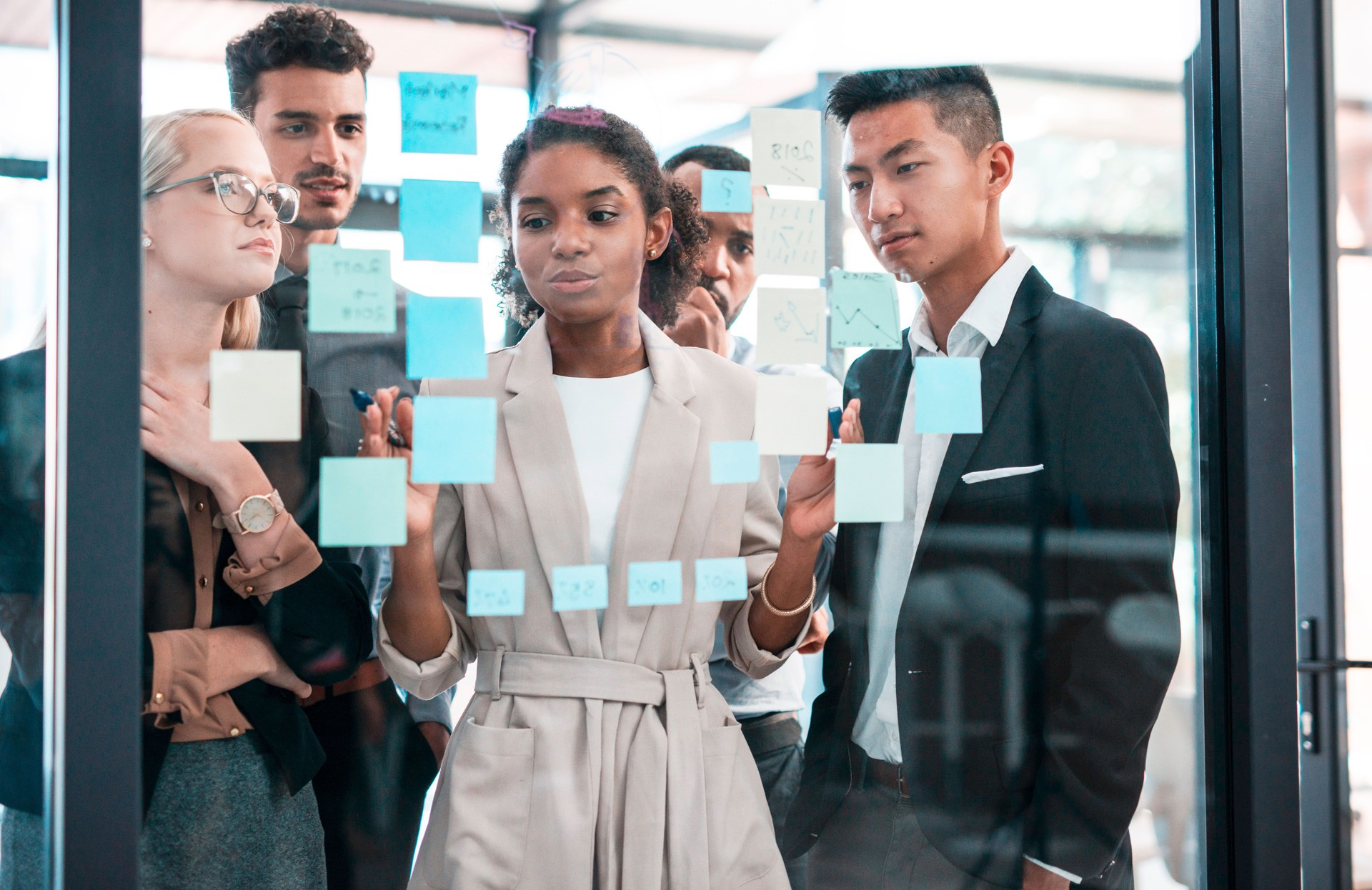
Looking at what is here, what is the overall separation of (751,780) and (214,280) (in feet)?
3.16

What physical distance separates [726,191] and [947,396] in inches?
17.5

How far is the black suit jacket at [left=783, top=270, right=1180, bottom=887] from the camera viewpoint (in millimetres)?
1513

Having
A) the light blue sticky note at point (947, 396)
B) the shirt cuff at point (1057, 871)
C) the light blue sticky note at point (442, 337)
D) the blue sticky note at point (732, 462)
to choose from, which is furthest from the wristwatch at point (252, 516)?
the shirt cuff at point (1057, 871)

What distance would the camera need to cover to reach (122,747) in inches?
45.6

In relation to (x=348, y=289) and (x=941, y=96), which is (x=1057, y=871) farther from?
(x=348, y=289)

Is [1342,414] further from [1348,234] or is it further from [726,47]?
[726,47]

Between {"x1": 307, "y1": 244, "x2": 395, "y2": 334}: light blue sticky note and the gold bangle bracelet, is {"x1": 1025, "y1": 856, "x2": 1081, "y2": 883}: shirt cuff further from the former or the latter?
{"x1": 307, "y1": 244, "x2": 395, "y2": 334}: light blue sticky note

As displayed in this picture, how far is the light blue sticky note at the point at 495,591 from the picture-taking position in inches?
52.4

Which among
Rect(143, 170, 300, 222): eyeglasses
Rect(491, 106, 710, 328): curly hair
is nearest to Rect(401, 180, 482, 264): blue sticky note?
Rect(491, 106, 710, 328): curly hair

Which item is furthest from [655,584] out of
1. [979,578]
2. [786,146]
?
[786,146]

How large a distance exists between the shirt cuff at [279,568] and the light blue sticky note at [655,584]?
0.40 meters

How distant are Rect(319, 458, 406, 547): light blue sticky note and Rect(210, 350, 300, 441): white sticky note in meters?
0.07

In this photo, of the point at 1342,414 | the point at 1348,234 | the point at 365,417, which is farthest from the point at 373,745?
the point at 1348,234

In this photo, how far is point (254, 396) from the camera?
1.24 metres
